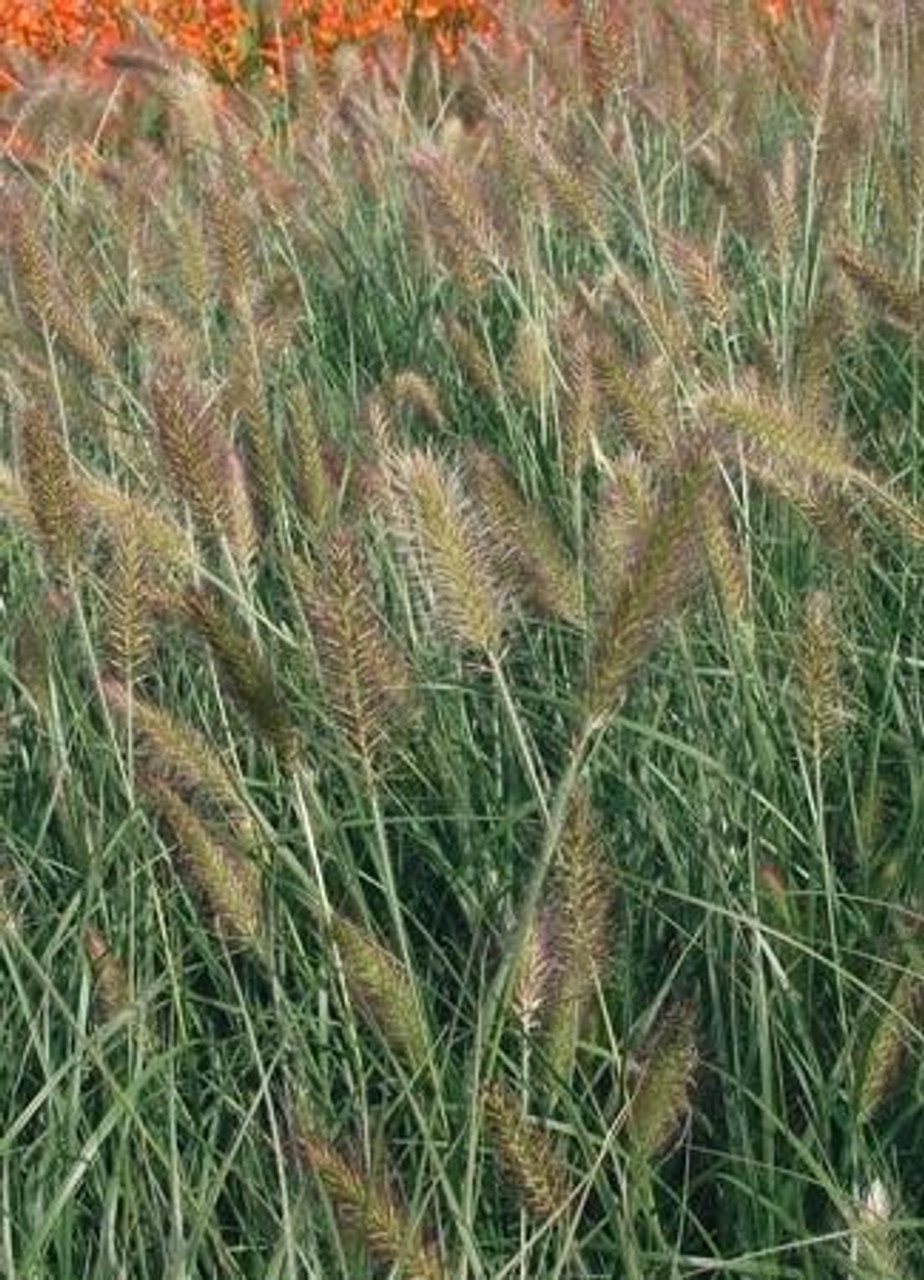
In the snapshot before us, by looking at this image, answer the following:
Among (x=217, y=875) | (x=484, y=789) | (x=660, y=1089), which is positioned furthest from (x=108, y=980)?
(x=484, y=789)

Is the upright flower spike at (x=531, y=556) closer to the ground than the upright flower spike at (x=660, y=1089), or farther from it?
farther from it

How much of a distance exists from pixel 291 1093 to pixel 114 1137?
0.24 meters

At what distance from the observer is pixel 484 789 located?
2152 millimetres

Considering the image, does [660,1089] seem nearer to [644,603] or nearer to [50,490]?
[644,603]

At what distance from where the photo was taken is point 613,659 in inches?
57.5

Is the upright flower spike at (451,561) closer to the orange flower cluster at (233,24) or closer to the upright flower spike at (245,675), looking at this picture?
the upright flower spike at (245,675)

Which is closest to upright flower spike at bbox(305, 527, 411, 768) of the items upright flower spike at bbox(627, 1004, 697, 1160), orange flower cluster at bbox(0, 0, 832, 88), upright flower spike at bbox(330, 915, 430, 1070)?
upright flower spike at bbox(330, 915, 430, 1070)

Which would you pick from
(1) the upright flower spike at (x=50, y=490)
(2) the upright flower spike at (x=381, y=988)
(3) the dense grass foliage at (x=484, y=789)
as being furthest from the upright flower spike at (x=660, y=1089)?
(1) the upright flower spike at (x=50, y=490)

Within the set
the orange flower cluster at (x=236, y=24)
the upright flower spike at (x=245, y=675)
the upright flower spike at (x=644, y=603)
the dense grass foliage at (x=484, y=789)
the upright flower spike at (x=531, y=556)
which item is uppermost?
the upright flower spike at (x=644, y=603)

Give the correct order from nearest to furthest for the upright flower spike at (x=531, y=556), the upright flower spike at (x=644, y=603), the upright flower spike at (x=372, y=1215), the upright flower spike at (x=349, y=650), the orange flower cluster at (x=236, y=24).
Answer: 1. the upright flower spike at (x=372, y=1215)
2. the upright flower spike at (x=644, y=603)
3. the upright flower spike at (x=349, y=650)
4. the upright flower spike at (x=531, y=556)
5. the orange flower cluster at (x=236, y=24)

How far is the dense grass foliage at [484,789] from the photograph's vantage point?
1.57m

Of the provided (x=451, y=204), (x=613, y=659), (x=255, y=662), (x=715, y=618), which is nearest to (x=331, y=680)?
(x=255, y=662)

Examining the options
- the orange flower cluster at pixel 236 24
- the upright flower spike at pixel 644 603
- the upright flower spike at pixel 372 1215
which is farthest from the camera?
the orange flower cluster at pixel 236 24

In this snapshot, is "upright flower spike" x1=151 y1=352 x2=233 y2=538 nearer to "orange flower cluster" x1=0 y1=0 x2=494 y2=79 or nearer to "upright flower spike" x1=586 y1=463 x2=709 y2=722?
"upright flower spike" x1=586 y1=463 x2=709 y2=722
